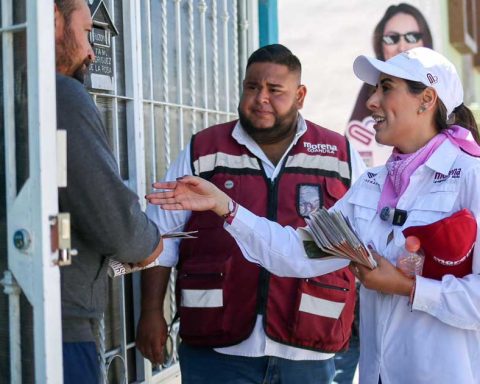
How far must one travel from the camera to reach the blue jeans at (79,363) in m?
2.12

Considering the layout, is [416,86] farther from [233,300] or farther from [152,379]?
[152,379]

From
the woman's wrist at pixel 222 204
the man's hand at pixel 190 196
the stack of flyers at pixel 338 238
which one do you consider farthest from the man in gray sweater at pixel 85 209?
the stack of flyers at pixel 338 238

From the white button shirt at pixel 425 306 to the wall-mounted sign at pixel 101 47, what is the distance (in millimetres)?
1420

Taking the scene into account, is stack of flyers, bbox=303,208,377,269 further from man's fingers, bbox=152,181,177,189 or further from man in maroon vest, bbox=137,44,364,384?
man in maroon vest, bbox=137,44,364,384

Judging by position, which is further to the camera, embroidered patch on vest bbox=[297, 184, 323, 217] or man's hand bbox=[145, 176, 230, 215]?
embroidered patch on vest bbox=[297, 184, 323, 217]

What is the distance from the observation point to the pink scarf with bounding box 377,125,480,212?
2.42 metres

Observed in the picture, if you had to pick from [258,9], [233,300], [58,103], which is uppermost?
[258,9]

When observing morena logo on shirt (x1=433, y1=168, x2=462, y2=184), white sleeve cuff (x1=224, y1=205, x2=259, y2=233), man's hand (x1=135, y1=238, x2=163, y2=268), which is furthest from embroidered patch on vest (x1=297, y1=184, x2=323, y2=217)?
man's hand (x1=135, y1=238, x2=163, y2=268)

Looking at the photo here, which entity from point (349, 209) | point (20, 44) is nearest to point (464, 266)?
point (349, 209)

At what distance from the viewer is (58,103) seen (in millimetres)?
2021

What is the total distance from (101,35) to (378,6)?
199 inches

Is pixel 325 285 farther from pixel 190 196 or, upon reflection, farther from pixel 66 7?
pixel 66 7

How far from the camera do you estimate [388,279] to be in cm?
228

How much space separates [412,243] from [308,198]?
39.7 inches
